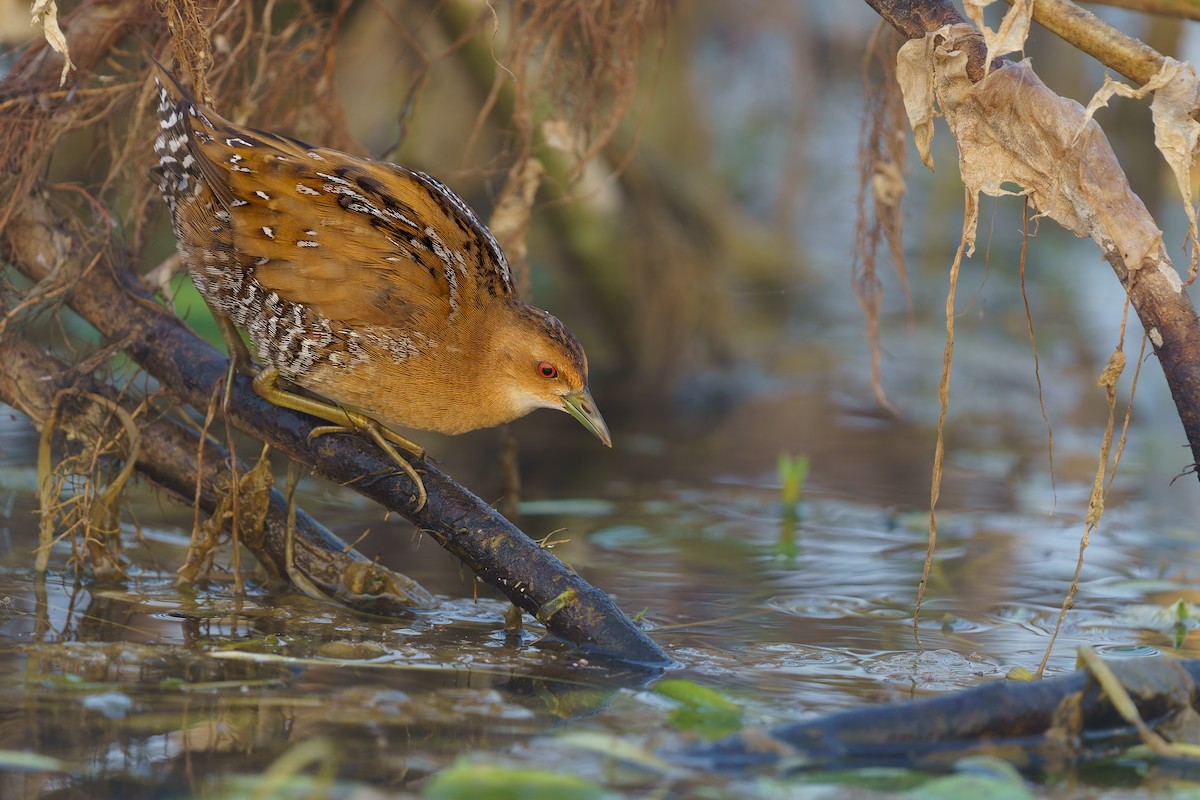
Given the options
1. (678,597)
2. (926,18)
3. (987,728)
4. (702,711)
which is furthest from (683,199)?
(987,728)

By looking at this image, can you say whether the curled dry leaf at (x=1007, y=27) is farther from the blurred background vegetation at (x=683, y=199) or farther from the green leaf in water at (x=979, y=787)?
the green leaf in water at (x=979, y=787)

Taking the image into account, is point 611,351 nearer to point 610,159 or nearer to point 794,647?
point 610,159

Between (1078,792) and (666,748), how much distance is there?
80cm

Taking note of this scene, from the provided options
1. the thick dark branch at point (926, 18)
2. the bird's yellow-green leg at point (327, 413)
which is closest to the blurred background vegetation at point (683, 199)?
the bird's yellow-green leg at point (327, 413)

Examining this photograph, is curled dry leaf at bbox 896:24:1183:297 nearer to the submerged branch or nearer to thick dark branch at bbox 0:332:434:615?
the submerged branch

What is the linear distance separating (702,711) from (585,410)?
1.21 m

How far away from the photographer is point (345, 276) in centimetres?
344

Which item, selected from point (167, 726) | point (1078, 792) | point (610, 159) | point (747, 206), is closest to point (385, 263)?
point (167, 726)

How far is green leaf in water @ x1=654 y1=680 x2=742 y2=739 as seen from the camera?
281 cm

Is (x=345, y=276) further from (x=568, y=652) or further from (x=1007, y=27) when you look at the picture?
(x=1007, y=27)

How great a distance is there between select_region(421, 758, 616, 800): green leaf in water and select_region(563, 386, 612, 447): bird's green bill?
61.2 inches

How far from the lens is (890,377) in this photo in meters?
8.91

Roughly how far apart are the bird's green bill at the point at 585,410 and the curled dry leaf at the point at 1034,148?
50.1 inches

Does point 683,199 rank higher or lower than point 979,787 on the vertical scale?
higher
